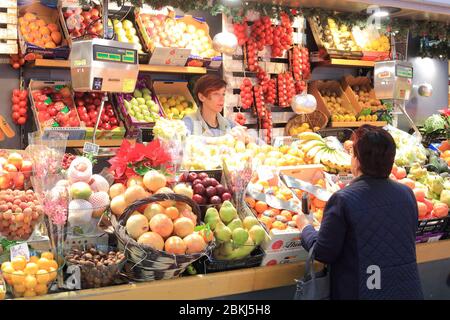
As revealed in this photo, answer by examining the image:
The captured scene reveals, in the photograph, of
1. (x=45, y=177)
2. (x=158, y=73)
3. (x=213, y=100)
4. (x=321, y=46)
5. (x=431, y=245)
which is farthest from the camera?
(x=321, y=46)

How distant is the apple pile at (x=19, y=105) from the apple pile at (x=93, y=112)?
1.61 feet

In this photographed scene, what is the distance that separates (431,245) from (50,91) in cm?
380

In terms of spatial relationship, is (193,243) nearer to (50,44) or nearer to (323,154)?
(323,154)

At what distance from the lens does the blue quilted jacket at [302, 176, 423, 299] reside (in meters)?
2.27

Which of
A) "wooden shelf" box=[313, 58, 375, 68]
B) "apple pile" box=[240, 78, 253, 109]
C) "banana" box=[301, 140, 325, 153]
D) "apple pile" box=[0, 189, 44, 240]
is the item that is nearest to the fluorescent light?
"wooden shelf" box=[313, 58, 375, 68]

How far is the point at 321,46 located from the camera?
22.9 ft

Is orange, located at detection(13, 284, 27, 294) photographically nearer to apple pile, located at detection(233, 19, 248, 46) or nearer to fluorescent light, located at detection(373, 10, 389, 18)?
fluorescent light, located at detection(373, 10, 389, 18)

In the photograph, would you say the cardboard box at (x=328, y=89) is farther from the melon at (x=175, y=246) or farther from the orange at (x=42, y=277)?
the orange at (x=42, y=277)

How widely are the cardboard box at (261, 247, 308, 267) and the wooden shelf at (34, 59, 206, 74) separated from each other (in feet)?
11.0

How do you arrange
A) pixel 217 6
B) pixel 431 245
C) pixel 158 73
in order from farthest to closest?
pixel 158 73 < pixel 217 6 < pixel 431 245
